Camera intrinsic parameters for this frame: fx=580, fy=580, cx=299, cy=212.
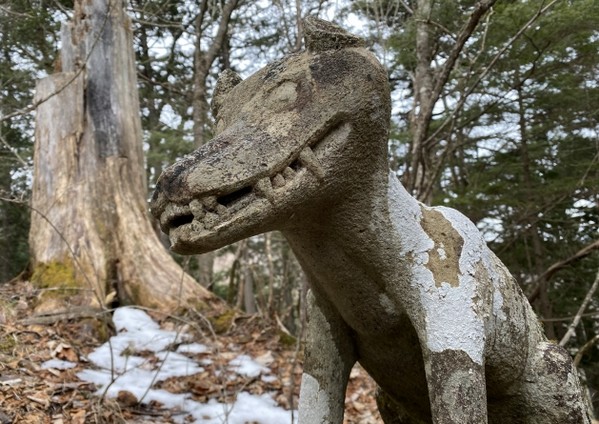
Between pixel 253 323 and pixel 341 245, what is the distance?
3.16 metres

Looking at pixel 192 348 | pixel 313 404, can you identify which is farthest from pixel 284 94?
pixel 192 348

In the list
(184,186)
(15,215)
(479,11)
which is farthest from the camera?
(15,215)

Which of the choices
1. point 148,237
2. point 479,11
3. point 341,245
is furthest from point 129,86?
point 341,245

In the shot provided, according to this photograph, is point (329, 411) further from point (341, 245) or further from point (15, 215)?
point (15, 215)

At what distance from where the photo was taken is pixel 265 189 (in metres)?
1.50

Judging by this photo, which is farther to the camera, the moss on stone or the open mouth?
the moss on stone

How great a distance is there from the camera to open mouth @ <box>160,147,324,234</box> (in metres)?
1.47

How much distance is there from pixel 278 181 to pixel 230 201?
5.4 inches

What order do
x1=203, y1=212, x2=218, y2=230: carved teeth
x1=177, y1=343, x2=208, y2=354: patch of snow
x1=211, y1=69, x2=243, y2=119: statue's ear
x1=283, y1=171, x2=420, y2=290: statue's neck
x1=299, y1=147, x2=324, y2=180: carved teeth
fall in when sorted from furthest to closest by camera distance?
1. x1=177, y1=343, x2=208, y2=354: patch of snow
2. x1=211, y1=69, x2=243, y2=119: statue's ear
3. x1=283, y1=171, x2=420, y2=290: statue's neck
4. x1=299, y1=147, x2=324, y2=180: carved teeth
5. x1=203, y1=212, x2=218, y2=230: carved teeth

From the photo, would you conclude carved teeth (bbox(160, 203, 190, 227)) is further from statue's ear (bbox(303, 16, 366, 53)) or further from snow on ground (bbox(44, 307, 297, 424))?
snow on ground (bbox(44, 307, 297, 424))

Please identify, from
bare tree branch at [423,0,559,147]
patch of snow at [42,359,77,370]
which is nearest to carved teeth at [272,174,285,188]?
bare tree branch at [423,0,559,147]

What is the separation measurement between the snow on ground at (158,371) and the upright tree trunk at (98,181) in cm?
30

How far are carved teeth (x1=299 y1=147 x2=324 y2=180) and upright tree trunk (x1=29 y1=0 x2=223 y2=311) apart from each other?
10.6 ft

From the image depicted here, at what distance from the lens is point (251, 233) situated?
1.52 meters
